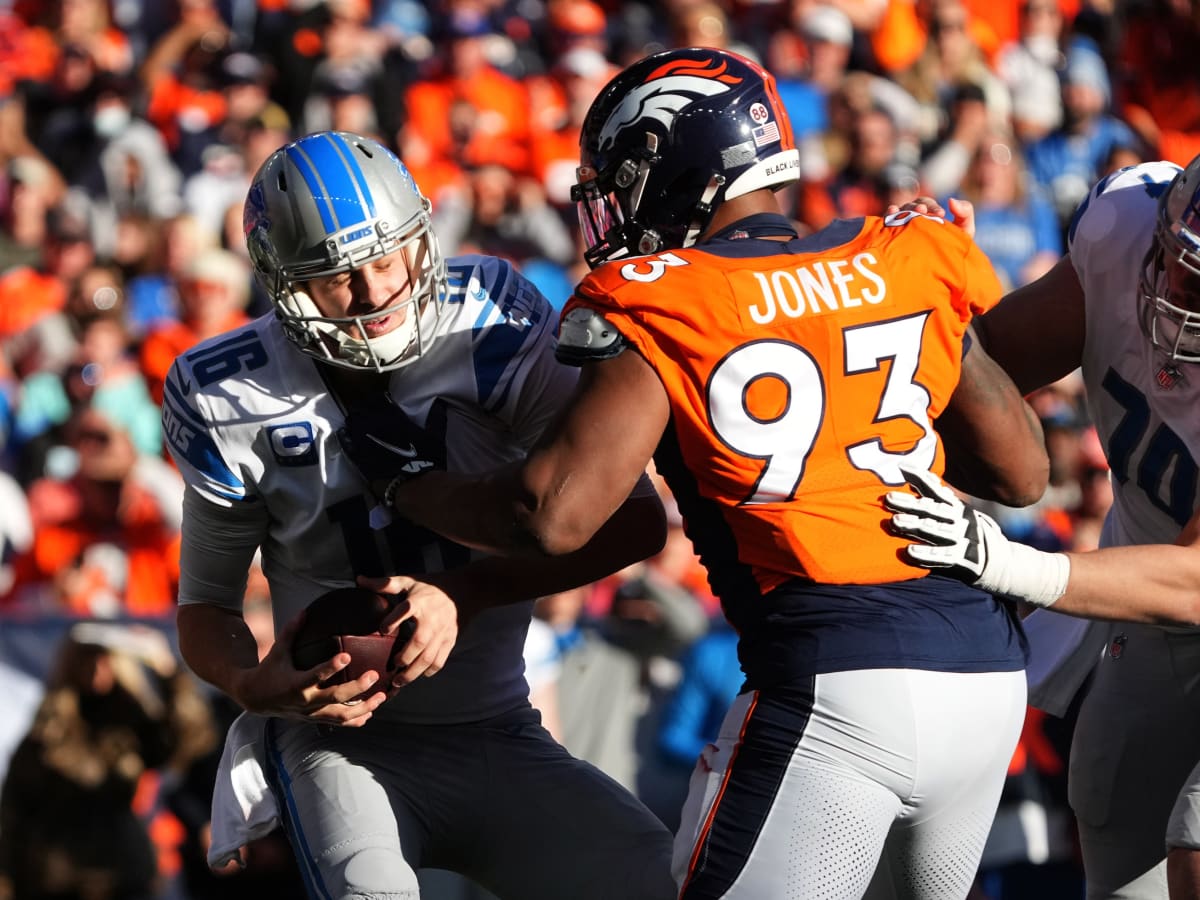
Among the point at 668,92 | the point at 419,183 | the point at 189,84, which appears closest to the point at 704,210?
the point at 668,92

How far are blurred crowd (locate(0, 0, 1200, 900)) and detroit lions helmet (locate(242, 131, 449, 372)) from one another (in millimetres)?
1609

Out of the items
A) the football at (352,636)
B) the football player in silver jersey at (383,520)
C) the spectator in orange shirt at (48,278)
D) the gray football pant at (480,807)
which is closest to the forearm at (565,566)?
the football player in silver jersey at (383,520)

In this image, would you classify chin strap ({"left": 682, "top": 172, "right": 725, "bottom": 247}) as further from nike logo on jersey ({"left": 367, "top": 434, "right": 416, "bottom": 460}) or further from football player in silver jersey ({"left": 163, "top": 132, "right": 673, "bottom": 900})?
nike logo on jersey ({"left": 367, "top": 434, "right": 416, "bottom": 460})

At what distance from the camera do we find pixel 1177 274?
3.04 m

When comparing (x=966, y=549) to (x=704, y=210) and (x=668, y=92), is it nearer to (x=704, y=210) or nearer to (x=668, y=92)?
(x=704, y=210)

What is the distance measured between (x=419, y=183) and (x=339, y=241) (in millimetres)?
6112

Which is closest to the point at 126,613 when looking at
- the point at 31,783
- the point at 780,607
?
the point at 31,783

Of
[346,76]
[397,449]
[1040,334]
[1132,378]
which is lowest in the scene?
[1132,378]

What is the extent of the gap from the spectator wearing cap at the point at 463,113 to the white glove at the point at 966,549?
21.3 feet

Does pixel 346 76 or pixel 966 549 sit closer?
pixel 966 549

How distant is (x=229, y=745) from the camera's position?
3391 mm

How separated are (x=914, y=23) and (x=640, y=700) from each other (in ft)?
20.9

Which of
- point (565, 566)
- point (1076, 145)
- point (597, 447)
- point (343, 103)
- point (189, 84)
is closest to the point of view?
point (597, 447)

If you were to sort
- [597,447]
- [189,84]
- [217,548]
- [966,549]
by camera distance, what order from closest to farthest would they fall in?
[597,447] < [966,549] < [217,548] < [189,84]
